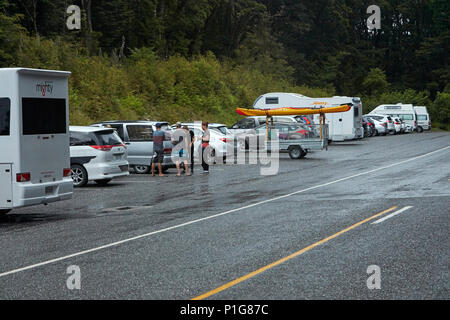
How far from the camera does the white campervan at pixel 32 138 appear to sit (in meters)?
13.5

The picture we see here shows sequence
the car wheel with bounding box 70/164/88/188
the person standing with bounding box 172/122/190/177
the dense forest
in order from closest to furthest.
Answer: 1. the car wheel with bounding box 70/164/88/188
2. the person standing with bounding box 172/122/190/177
3. the dense forest

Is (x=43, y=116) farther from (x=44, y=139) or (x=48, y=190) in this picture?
(x=48, y=190)

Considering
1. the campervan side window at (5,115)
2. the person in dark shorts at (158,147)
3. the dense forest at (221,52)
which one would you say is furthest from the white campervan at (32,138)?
the dense forest at (221,52)

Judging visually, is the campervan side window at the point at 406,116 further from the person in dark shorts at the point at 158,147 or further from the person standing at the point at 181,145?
the person in dark shorts at the point at 158,147

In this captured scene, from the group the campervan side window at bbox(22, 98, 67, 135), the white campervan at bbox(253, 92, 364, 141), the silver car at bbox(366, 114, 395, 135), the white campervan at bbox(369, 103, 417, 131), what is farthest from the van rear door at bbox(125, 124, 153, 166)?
the white campervan at bbox(369, 103, 417, 131)

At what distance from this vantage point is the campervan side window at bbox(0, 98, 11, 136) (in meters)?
13.5

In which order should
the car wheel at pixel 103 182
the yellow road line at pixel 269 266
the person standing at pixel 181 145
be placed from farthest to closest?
1. the person standing at pixel 181 145
2. the car wheel at pixel 103 182
3. the yellow road line at pixel 269 266

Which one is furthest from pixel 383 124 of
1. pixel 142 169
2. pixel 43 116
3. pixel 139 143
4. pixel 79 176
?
pixel 43 116

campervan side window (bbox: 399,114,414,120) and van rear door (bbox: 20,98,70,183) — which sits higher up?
campervan side window (bbox: 399,114,414,120)

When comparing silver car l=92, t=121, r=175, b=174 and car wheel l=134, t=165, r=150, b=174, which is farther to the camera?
car wheel l=134, t=165, r=150, b=174

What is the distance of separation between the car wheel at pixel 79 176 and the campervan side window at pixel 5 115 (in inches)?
279

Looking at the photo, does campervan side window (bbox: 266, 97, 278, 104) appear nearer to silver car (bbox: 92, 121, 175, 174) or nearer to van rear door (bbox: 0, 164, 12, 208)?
silver car (bbox: 92, 121, 175, 174)

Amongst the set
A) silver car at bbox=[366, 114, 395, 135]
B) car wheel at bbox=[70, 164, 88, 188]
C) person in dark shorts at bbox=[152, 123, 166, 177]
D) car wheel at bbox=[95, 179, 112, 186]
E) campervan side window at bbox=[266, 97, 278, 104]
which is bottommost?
car wheel at bbox=[95, 179, 112, 186]
